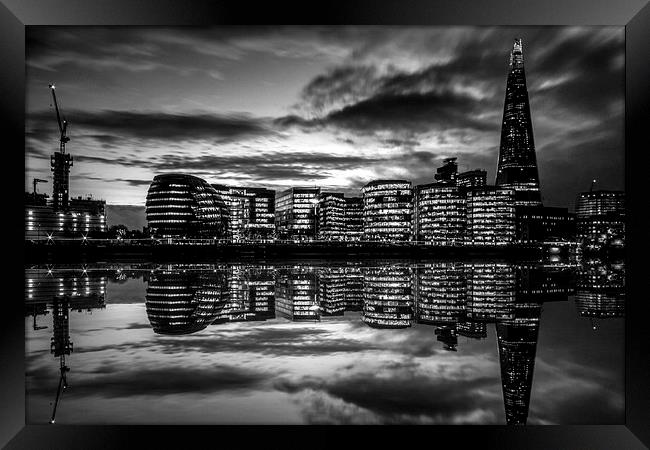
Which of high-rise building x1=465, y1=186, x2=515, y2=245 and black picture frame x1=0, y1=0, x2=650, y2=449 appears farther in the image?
high-rise building x1=465, y1=186, x2=515, y2=245

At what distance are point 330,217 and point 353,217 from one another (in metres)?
12.5

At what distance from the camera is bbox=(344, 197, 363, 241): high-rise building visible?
145625 mm

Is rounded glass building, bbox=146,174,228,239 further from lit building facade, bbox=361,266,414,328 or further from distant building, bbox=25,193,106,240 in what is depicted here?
lit building facade, bbox=361,266,414,328

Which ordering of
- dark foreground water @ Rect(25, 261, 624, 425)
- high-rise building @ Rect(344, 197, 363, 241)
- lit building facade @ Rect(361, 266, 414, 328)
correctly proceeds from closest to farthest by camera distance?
dark foreground water @ Rect(25, 261, 624, 425) < lit building facade @ Rect(361, 266, 414, 328) < high-rise building @ Rect(344, 197, 363, 241)

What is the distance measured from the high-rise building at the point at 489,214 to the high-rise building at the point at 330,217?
121 ft

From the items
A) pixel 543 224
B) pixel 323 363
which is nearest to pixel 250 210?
pixel 543 224

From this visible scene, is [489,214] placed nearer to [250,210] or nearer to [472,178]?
[472,178]

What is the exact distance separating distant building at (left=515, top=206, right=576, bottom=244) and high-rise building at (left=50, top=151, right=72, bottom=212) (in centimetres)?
12112

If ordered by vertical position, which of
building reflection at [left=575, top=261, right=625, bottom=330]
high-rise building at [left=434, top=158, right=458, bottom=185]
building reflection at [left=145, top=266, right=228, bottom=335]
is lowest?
building reflection at [left=575, top=261, right=625, bottom=330]

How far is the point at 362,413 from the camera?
5375mm

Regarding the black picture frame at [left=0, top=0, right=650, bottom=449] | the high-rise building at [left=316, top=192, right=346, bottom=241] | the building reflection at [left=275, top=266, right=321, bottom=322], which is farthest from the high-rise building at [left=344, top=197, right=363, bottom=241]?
the black picture frame at [left=0, top=0, right=650, bottom=449]

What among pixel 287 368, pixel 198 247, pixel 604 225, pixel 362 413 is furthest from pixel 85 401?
pixel 604 225

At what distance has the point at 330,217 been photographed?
140125 mm
